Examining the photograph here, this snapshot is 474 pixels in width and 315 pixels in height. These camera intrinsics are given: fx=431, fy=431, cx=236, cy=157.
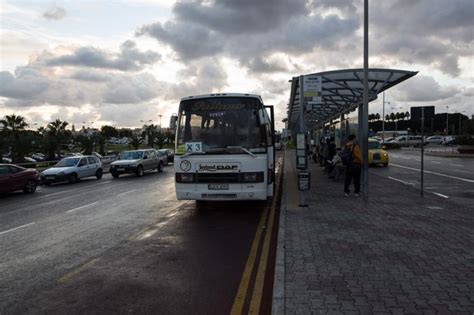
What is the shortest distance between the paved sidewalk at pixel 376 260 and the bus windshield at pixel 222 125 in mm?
2066

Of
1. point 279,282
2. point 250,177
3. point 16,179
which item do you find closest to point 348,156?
point 250,177


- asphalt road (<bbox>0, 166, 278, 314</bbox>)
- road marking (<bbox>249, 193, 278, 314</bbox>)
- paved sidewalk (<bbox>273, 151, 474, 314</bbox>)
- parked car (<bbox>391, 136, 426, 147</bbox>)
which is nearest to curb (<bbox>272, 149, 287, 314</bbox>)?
paved sidewalk (<bbox>273, 151, 474, 314</bbox>)

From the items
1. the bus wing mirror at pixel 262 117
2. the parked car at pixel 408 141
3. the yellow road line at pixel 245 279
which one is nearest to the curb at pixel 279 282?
the yellow road line at pixel 245 279

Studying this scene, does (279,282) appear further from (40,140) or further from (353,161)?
(40,140)

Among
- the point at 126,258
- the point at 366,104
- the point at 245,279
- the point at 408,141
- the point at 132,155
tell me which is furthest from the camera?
the point at 408,141

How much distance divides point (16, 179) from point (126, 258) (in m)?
14.1

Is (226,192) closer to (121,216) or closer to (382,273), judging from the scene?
(121,216)

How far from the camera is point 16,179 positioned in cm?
1870

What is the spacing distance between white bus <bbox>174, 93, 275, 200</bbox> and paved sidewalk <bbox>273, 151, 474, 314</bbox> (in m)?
1.28

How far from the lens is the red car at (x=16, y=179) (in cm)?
1817

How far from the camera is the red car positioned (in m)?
18.2

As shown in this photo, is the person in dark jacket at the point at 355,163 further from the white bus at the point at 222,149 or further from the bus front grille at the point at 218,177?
the bus front grille at the point at 218,177

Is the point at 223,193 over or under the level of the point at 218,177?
under

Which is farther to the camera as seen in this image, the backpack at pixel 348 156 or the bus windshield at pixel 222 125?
the backpack at pixel 348 156
